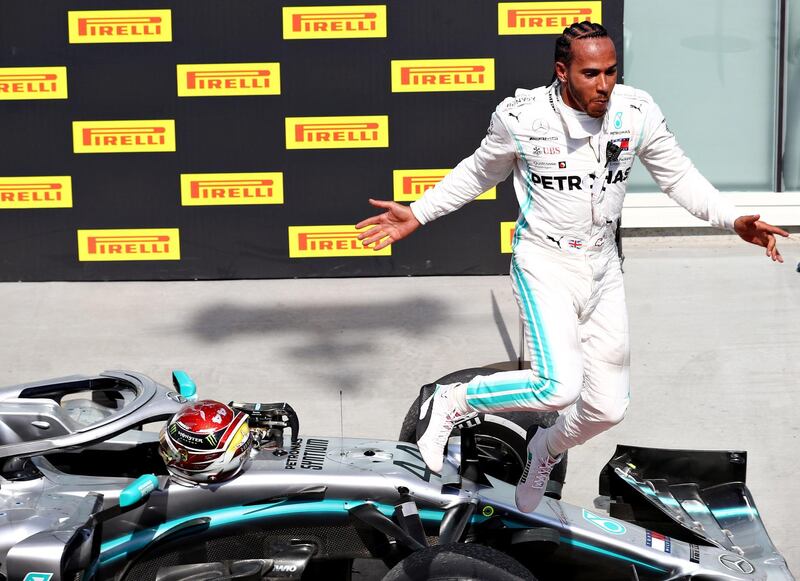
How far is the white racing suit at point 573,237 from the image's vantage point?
4.61 metres

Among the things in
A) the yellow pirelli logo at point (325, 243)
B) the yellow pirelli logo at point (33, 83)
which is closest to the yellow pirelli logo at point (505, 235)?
the yellow pirelli logo at point (325, 243)

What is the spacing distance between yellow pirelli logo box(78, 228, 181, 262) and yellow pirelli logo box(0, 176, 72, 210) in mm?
264

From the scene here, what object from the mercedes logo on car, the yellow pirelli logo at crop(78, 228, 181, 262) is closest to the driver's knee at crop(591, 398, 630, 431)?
the mercedes logo on car

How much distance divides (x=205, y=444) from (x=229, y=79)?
485 centimetres

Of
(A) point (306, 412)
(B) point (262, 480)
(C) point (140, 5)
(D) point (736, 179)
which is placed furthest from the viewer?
(D) point (736, 179)

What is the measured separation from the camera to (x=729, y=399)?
673 centimetres

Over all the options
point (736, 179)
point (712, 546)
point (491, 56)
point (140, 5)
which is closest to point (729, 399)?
point (712, 546)

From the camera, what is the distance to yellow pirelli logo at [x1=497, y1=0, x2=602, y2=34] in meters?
8.61

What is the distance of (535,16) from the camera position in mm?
8617

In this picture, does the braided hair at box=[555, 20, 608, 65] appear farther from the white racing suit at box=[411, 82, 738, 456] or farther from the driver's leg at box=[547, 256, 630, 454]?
the driver's leg at box=[547, 256, 630, 454]

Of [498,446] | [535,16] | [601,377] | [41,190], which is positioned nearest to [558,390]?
[601,377]

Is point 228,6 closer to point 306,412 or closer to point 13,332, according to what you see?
point 13,332

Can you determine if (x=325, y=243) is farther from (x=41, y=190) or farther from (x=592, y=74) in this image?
(x=592, y=74)

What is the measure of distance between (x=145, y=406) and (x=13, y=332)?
147 inches
